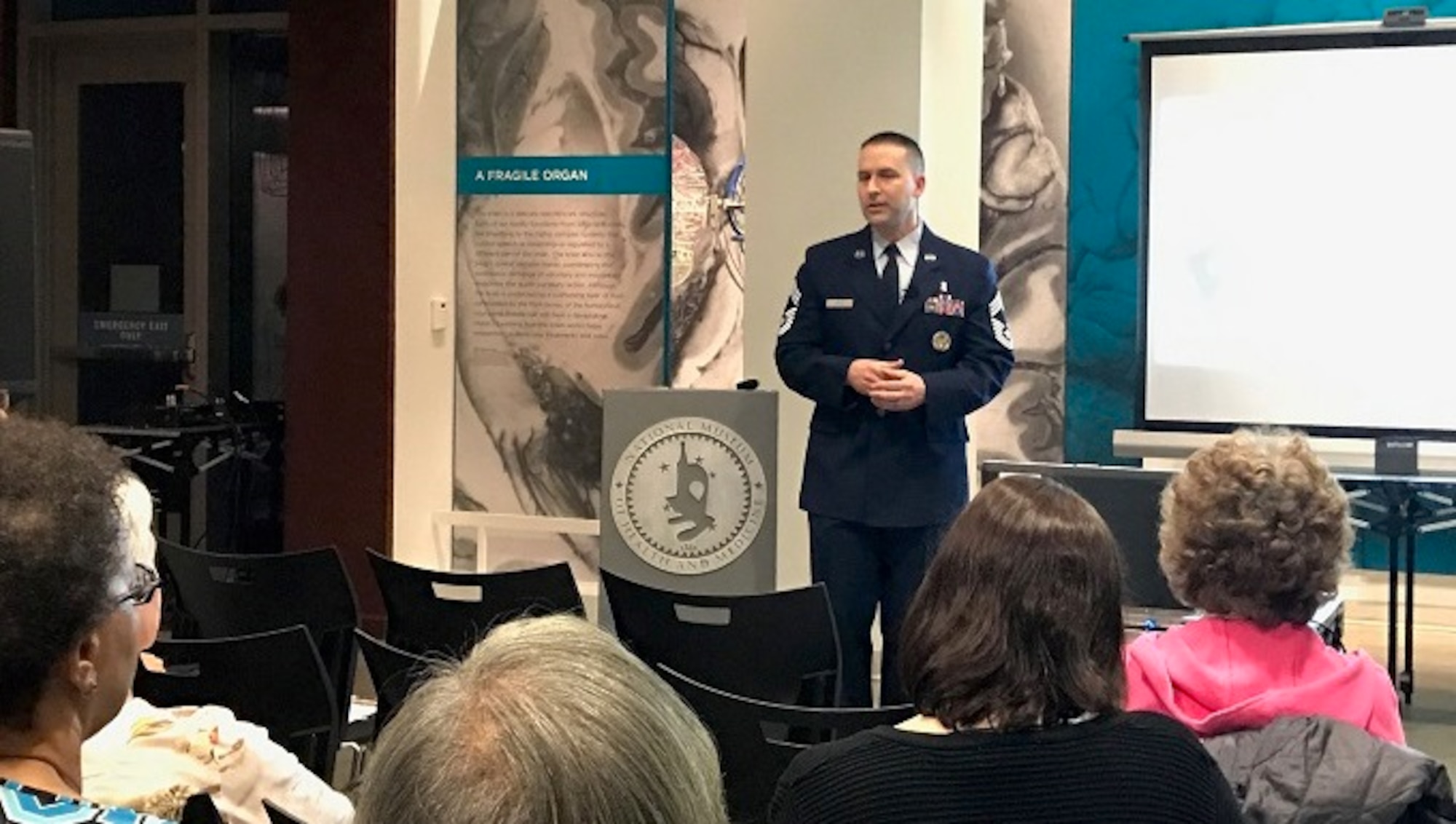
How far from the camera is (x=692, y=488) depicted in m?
4.68

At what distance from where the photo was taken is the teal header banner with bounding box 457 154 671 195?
6.57 metres

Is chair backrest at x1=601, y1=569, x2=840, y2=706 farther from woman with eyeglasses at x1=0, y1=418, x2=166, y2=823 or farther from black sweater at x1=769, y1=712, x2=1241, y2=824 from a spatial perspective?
woman with eyeglasses at x1=0, y1=418, x2=166, y2=823

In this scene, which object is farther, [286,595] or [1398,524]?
[1398,524]

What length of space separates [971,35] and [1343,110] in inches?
60.4

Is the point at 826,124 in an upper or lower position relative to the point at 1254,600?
upper

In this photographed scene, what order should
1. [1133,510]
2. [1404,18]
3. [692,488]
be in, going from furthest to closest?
[1404,18]
[692,488]
[1133,510]

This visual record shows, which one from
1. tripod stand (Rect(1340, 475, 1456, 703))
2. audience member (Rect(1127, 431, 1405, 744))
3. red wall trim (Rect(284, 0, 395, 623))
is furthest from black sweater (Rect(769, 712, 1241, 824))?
red wall trim (Rect(284, 0, 395, 623))

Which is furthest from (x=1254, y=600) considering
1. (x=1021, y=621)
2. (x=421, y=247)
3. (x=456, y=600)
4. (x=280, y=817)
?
(x=421, y=247)

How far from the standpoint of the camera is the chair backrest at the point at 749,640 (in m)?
3.04

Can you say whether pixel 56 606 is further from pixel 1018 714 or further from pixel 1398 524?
pixel 1398 524

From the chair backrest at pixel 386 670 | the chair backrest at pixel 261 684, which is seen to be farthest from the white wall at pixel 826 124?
the chair backrest at pixel 261 684

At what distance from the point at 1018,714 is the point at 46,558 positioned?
955 mm

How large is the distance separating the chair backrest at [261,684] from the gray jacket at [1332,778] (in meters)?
1.38

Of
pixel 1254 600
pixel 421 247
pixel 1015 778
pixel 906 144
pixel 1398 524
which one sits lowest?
pixel 1398 524
